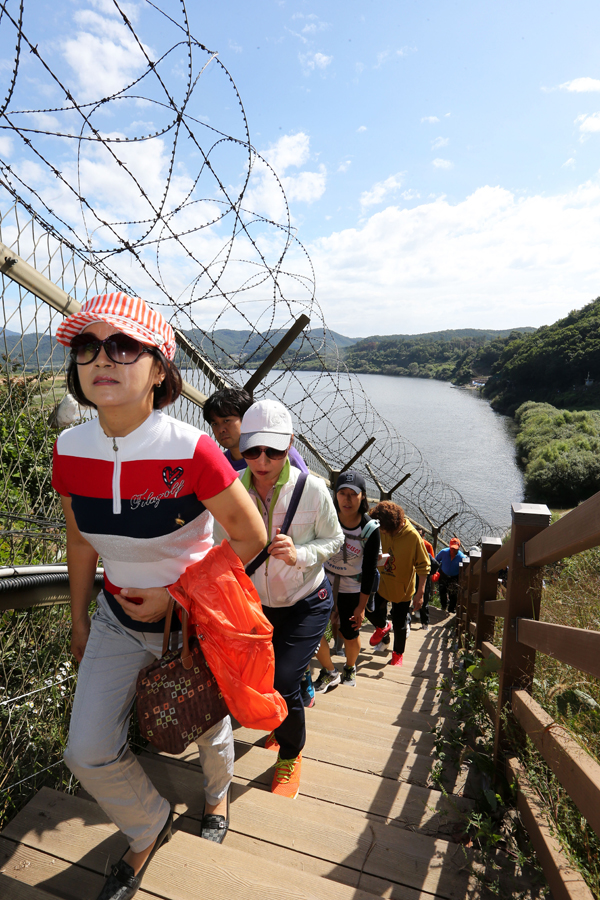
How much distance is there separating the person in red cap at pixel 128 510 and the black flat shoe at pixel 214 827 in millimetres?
196

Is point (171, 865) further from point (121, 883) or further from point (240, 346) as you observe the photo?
point (240, 346)

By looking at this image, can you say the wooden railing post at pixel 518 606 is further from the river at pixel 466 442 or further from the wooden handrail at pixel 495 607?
the river at pixel 466 442

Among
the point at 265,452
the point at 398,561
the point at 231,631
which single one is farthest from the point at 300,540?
the point at 398,561

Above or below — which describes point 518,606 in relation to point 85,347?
below

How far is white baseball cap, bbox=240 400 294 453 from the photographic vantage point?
201 centimetres

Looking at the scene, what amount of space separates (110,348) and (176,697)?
1044 millimetres

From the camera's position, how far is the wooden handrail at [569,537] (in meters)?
1.26

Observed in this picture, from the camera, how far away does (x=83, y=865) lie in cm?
154

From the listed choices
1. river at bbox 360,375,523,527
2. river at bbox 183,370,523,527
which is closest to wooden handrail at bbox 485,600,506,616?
river at bbox 360,375,523,527

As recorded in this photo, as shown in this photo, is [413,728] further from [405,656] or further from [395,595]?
[405,656]

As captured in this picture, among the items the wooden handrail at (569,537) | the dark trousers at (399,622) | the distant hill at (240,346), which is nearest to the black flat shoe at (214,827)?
the wooden handrail at (569,537)

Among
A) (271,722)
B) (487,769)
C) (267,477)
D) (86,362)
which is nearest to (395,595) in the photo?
(487,769)

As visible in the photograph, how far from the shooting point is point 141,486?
144cm

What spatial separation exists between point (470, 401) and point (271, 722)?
309ft
